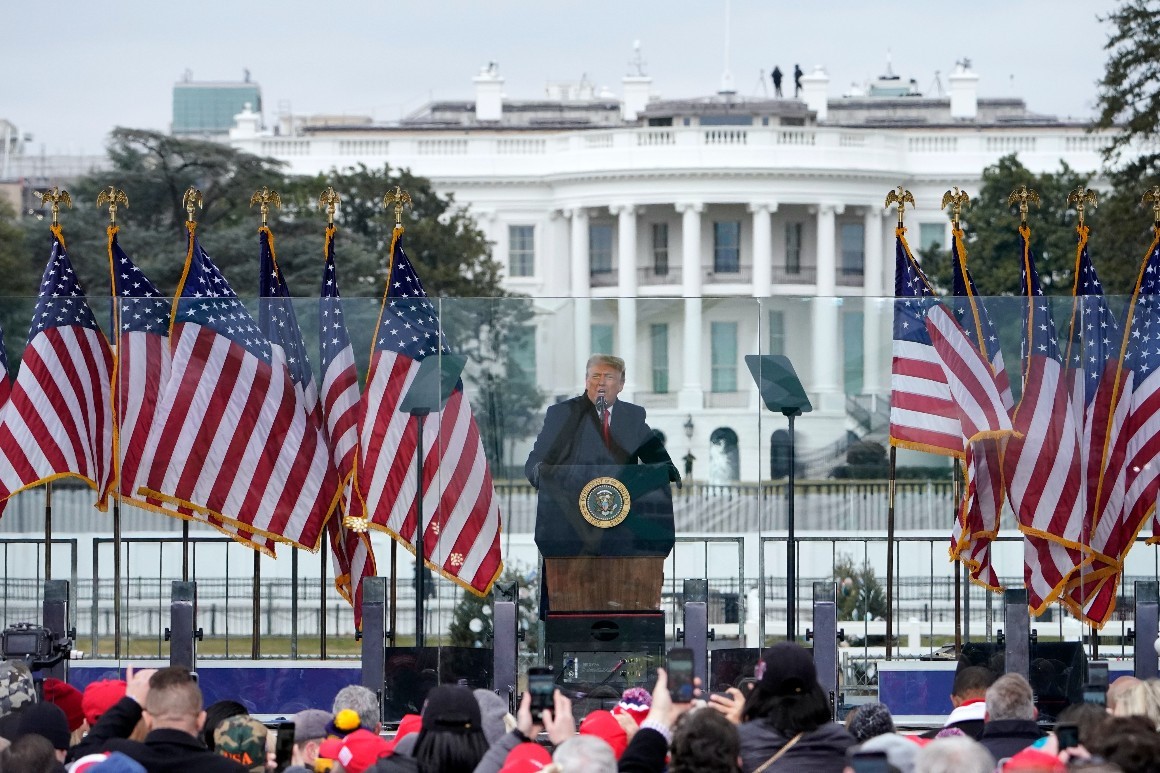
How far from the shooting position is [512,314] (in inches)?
643

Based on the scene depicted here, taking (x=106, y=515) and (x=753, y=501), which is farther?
(x=106, y=515)

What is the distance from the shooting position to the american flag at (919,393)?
16.2 meters

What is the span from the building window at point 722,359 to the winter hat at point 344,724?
237 inches

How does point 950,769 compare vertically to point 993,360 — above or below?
below

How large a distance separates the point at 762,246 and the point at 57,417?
2855 inches

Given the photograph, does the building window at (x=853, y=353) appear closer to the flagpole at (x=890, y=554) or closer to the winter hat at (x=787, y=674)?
the flagpole at (x=890, y=554)

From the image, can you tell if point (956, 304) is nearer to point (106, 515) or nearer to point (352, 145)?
point (106, 515)

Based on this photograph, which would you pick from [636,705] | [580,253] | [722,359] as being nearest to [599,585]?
[722,359]

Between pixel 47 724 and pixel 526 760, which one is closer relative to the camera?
pixel 526 760

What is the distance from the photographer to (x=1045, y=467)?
53.1ft

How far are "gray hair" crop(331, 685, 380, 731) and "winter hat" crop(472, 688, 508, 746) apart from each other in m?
0.46

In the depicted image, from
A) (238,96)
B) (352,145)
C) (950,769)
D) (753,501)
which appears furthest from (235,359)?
(238,96)

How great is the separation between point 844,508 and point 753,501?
0.75 m

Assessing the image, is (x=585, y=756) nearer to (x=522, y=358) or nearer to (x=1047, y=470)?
(x=522, y=358)
